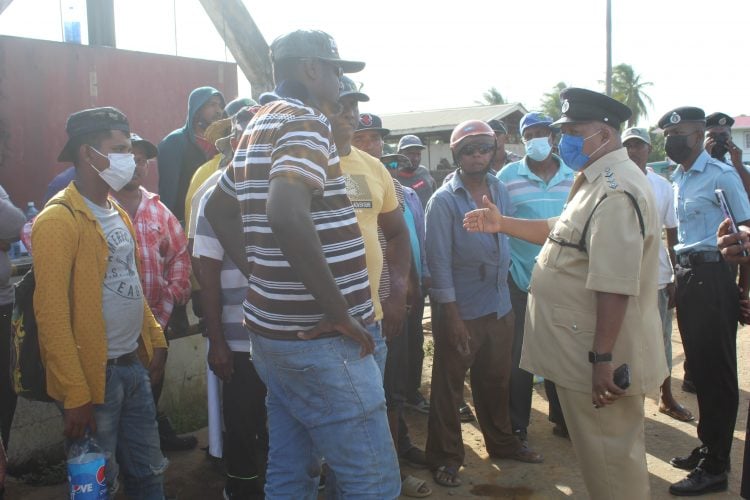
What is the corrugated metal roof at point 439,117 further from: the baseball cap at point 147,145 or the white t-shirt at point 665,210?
the baseball cap at point 147,145

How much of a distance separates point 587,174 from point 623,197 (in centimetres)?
26

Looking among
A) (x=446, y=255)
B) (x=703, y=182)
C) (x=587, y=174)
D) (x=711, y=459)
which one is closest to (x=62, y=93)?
(x=446, y=255)

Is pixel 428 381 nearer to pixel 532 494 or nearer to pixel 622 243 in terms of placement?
pixel 532 494

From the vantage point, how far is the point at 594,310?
2.84 m

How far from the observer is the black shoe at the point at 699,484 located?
3.88m

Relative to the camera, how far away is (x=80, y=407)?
261 centimetres

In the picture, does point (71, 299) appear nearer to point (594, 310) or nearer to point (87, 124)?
point (87, 124)

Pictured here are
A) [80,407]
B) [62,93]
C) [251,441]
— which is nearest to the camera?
[80,407]

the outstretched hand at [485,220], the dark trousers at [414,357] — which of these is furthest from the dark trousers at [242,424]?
the dark trousers at [414,357]

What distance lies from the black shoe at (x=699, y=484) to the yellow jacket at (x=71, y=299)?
10.4 ft

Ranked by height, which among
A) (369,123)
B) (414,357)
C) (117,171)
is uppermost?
(369,123)

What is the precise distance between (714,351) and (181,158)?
3730 mm

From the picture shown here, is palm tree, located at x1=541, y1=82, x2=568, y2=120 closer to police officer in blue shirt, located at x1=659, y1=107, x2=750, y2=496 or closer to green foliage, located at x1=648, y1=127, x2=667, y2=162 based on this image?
green foliage, located at x1=648, y1=127, x2=667, y2=162

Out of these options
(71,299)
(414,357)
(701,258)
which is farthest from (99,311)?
(701,258)
